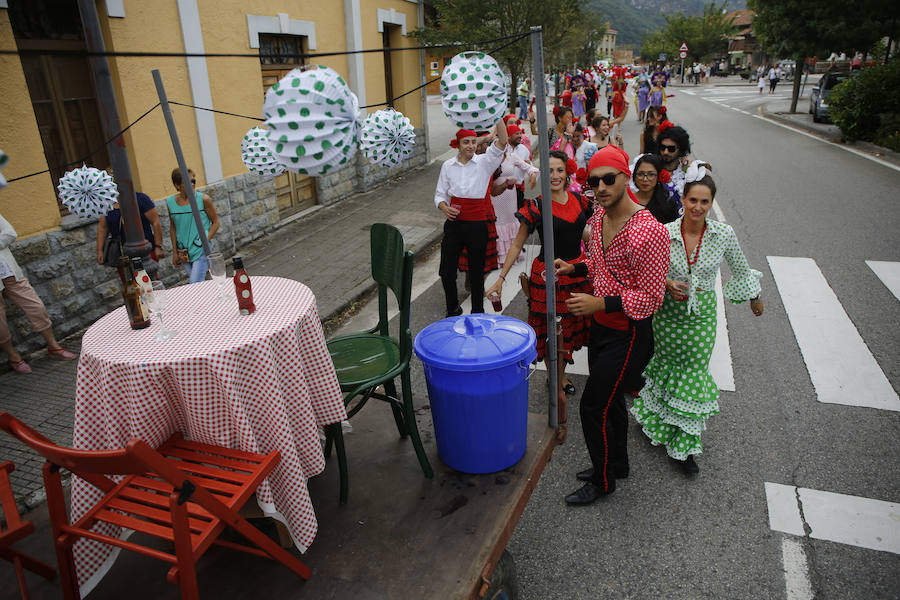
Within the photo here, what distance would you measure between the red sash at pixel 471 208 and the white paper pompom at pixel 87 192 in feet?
9.97

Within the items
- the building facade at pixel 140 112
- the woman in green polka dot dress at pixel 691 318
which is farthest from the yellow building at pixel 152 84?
the woman in green polka dot dress at pixel 691 318

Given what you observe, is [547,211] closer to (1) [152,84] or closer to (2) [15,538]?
(2) [15,538]

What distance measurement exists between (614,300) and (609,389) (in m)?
0.52

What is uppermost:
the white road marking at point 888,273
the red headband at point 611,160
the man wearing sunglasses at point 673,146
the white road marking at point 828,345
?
the red headband at point 611,160

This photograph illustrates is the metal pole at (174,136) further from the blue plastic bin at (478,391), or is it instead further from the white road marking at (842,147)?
the white road marking at (842,147)

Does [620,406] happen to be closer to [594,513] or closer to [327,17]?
[594,513]

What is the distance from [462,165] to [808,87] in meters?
42.5

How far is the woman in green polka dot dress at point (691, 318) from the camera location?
362 centimetres

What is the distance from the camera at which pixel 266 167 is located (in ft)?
13.6

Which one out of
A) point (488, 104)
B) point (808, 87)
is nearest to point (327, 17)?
point (488, 104)

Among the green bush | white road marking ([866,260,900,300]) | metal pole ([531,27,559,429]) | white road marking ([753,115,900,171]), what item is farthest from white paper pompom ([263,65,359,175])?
the green bush

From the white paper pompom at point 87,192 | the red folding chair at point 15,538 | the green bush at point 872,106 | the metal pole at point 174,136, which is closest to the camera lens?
the red folding chair at point 15,538

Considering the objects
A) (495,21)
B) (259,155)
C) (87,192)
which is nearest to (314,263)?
(87,192)

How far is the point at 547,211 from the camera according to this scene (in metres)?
3.05
